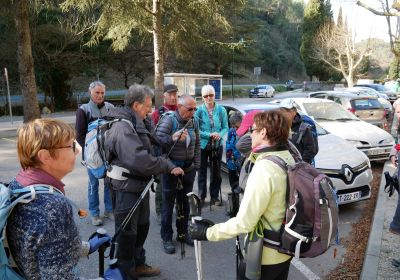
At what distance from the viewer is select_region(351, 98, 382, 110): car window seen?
10977mm

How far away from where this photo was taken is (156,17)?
14.6 meters

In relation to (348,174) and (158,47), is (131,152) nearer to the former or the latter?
(348,174)

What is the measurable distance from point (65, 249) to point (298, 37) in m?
89.8

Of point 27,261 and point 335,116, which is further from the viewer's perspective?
point 335,116

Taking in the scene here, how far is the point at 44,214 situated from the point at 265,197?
1.15 m

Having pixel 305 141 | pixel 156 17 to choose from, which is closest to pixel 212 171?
pixel 305 141

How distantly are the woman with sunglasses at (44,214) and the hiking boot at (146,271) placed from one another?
211cm

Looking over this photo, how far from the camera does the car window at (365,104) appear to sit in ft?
36.0

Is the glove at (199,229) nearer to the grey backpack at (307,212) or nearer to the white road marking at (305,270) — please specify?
the grey backpack at (307,212)

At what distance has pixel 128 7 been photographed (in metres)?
14.5

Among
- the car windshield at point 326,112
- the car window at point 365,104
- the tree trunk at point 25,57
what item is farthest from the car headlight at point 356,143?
the tree trunk at point 25,57

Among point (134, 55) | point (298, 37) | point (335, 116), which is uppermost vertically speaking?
point (298, 37)

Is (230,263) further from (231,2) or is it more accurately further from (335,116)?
(231,2)

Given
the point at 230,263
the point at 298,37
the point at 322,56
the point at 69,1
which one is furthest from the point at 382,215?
the point at 298,37
